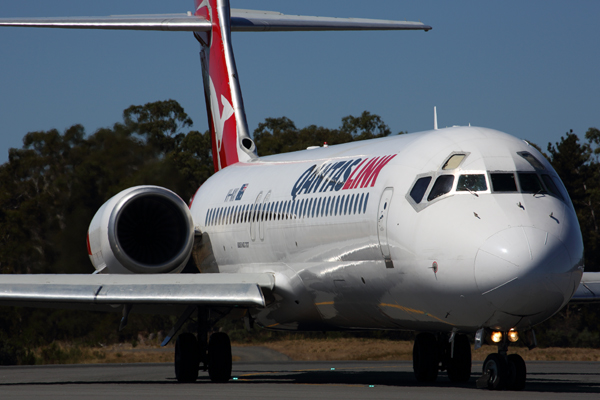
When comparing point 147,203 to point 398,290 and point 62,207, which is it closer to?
point 398,290

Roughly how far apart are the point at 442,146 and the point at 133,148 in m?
21.6

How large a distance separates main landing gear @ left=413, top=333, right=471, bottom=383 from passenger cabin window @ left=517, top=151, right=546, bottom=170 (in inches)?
151

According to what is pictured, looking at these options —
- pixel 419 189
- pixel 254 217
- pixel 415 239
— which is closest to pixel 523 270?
pixel 415 239

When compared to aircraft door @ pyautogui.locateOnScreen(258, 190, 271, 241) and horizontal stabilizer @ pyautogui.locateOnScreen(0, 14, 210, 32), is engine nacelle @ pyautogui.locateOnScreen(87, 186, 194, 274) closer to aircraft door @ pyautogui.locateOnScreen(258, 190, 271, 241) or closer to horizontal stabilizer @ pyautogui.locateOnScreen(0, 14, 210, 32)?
aircraft door @ pyautogui.locateOnScreen(258, 190, 271, 241)

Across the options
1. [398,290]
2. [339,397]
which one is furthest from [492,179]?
[339,397]

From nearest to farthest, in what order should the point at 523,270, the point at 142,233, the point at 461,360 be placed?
the point at 523,270 < the point at 461,360 < the point at 142,233

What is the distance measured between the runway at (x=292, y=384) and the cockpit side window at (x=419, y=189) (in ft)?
8.10

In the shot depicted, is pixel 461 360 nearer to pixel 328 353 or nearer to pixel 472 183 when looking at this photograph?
pixel 472 183

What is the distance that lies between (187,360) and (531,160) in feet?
23.5

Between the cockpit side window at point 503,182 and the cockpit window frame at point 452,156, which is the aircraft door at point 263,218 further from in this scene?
the cockpit side window at point 503,182

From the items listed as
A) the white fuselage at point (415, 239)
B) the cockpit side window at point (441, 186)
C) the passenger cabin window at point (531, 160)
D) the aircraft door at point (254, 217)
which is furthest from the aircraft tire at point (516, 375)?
the aircraft door at point (254, 217)

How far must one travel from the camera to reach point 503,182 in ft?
38.0

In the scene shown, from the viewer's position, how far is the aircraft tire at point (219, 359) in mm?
16125

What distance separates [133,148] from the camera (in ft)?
107
